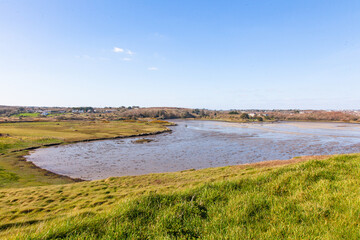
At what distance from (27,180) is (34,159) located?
40.6ft

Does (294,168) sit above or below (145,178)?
above

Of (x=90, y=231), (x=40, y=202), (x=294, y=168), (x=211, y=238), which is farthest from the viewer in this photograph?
(x=40, y=202)

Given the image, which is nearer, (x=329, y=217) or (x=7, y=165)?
(x=329, y=217)

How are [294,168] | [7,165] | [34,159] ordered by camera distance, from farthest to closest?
[34,159] < [7,165] < [294,168]

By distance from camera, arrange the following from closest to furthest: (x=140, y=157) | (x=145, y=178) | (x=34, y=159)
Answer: (x=145, y=178)
(x=34, y=159)
(x=140, y=157)

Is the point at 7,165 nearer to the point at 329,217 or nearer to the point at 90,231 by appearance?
the point at 90,231

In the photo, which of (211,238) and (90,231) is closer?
(211,238)

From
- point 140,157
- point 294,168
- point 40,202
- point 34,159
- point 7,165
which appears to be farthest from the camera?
point 140,157

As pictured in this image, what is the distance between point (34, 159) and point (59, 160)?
3742 millimetres

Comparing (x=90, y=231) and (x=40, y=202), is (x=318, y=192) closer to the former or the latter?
(x=90, y=231)

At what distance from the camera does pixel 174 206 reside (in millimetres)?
4766

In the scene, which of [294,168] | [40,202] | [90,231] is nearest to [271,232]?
[90,231]

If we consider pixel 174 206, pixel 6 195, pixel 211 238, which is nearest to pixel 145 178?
pixel 6 195

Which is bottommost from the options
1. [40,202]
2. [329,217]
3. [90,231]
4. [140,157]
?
[140,157]
